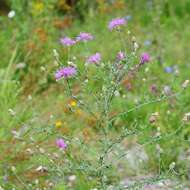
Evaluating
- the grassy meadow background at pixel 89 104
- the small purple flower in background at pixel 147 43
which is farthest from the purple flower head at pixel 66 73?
the small purple flower in background at pixel 147 43

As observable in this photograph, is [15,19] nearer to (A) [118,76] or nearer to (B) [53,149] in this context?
(B) [53,149]

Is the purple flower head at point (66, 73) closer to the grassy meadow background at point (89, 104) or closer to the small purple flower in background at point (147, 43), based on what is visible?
the grassy meadow background at point (89, 104)

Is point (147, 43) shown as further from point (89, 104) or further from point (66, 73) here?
point (66, 73)

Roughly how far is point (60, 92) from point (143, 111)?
0.75 metres

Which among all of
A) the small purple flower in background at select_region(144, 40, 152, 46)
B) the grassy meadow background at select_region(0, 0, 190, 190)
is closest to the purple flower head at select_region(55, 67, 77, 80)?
the grassy meadow background at select_region(0, 0, 190, 190)

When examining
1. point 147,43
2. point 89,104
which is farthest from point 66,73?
point 147,43

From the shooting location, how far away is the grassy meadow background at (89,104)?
2932mm

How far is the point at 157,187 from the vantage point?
3.49 meters

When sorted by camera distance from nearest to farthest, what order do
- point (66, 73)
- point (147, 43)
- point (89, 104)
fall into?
point (66, 73)
point (89, 104)
point (147, 43)

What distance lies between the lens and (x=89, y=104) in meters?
4.24

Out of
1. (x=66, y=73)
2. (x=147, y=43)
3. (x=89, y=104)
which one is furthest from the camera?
(x=147, y=43)

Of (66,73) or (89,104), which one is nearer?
(66,73)

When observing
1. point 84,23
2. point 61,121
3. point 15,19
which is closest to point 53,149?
point 61,121

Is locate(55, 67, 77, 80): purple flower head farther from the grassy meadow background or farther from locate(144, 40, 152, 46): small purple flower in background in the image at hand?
locate(144, 40, 152, 46): small purple flower in background
